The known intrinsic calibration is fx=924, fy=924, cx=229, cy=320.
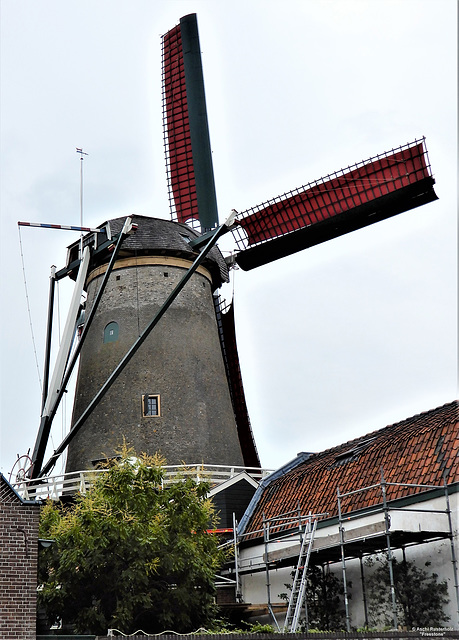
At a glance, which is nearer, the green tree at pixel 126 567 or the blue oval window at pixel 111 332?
the green tree at pixel 126 567

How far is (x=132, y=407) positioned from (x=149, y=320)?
9.08ft

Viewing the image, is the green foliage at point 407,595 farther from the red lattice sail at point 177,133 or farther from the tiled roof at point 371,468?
the red lattice sail at point 177,133

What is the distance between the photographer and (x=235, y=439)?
2842cm

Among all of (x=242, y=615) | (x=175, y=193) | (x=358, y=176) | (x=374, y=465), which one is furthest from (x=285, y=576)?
(x=175, y=193)

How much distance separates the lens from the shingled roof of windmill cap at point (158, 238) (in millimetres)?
28281

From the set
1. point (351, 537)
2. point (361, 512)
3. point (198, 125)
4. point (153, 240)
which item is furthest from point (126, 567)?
point (198, 125)

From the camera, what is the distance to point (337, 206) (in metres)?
29.2

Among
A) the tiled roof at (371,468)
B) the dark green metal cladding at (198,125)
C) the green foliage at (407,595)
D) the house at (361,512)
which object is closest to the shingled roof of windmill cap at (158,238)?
the dark green metal cladding at (198,125)

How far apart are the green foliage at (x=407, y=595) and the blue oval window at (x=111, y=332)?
11.9 meters

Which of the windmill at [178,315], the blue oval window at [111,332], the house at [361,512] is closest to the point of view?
the house at [361,512]

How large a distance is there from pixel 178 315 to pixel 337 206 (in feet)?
20.0

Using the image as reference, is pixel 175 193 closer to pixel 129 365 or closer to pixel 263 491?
pixel 129 365

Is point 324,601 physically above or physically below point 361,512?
below

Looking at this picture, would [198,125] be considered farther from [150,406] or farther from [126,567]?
[126,567]
